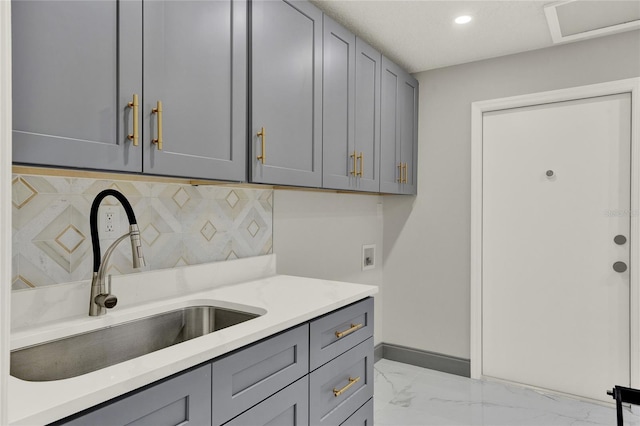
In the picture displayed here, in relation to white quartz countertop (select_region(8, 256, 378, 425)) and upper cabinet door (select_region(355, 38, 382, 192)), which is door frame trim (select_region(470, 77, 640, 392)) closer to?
upper cabinet door (select_region(355, 38, 382, 192))

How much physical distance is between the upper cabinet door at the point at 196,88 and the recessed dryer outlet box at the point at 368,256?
172cm

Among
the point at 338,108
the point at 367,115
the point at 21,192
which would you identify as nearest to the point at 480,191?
the point at 367,115

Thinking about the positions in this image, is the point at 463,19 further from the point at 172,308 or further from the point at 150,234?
the point at 172,308

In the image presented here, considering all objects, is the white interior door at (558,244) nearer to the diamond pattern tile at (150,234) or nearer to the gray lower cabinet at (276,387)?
the gray lower cabinet at (276,387)

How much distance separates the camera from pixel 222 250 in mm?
1946

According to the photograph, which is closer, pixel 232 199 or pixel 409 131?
pixel 232 199

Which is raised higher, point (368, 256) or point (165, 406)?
point (368, 256)

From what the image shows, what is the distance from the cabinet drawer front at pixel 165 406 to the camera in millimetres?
839

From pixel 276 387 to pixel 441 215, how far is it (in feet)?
7.06

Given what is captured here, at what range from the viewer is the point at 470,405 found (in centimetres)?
254

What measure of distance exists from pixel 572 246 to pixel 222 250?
2.22m
